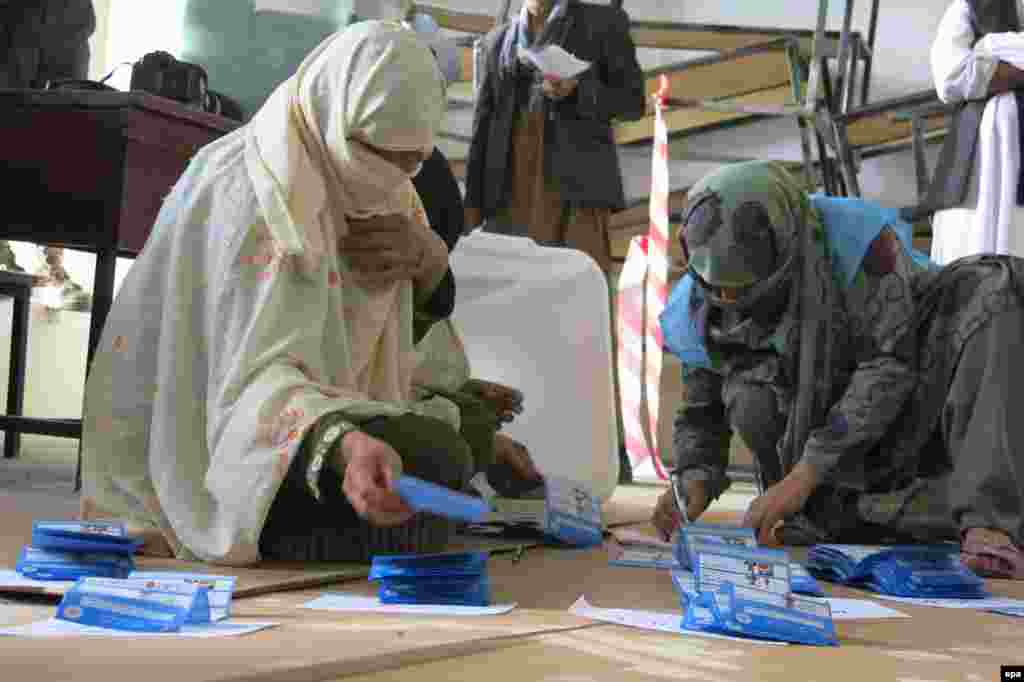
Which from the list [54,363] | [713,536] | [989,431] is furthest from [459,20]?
[713,536]

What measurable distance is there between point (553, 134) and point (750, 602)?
271cm

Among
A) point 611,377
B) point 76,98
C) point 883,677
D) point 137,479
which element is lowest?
point 883,677

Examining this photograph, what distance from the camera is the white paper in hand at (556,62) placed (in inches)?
152

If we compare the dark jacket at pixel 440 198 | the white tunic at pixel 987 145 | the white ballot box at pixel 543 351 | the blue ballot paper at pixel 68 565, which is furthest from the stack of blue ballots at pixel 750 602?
the white tunic at pixel 987 145

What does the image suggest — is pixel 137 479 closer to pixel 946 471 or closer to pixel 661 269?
pixel 946 471

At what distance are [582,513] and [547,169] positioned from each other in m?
1.80

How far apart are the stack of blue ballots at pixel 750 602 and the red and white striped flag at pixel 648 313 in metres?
3.35

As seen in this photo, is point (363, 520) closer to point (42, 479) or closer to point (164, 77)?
point (164, 77)

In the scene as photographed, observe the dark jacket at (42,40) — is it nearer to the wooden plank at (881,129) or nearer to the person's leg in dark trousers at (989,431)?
the person's leg in dark trousers at (989,431)

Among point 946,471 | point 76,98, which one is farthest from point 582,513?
point 76,98

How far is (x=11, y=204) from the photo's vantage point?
300 cm

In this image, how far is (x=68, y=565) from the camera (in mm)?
1604

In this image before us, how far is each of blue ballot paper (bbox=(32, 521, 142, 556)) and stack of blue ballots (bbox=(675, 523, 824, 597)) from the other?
2.09 ft

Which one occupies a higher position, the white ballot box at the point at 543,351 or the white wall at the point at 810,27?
the white wall at the point at 810,27
